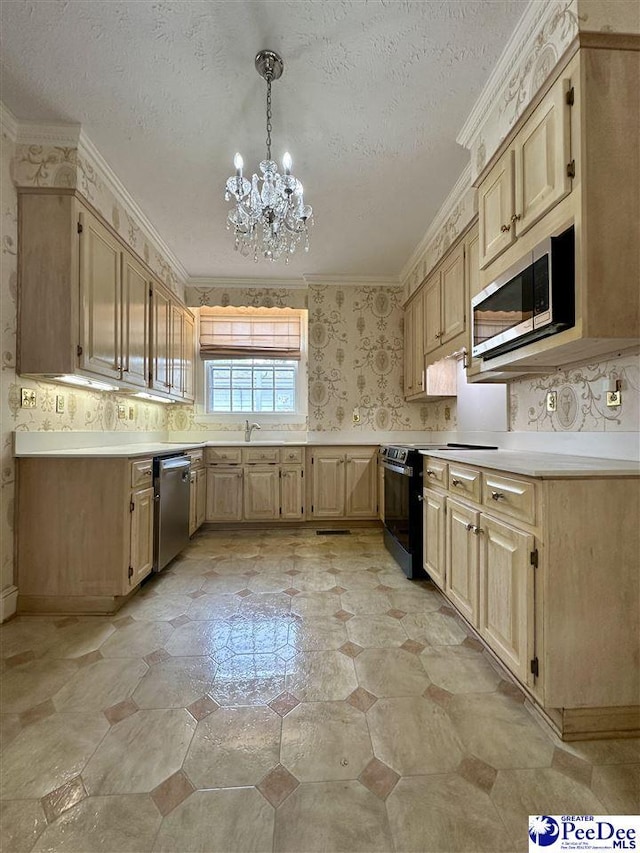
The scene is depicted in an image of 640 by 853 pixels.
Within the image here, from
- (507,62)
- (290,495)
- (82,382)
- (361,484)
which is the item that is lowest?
(290,495)

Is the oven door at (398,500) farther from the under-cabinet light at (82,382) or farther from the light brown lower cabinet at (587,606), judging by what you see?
the under-cabinet light at (82,382)

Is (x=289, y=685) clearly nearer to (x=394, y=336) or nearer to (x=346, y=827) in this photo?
(x=346, y=827)

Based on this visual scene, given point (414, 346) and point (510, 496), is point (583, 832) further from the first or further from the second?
point (414, 346)

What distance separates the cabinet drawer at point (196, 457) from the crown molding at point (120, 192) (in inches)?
74.3

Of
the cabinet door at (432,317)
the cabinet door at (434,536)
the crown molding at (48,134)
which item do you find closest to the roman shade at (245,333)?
the cabinet door at (432,317)

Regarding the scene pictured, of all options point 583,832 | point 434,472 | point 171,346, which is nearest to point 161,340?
point 171,346

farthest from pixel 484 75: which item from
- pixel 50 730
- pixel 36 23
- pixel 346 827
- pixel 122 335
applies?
pixel 50 730

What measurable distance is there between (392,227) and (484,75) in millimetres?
1465

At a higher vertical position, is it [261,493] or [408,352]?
[408,352]

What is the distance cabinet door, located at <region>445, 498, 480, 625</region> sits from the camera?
186cm

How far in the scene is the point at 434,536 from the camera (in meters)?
2.42

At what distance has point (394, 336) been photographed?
14.6 ft

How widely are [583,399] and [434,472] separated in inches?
34.8

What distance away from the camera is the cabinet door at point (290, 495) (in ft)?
13.3
